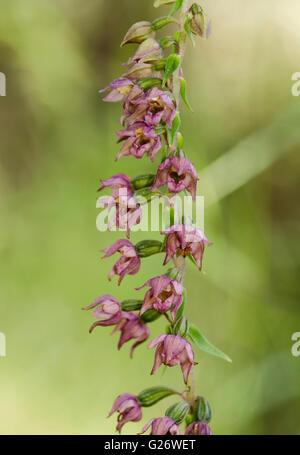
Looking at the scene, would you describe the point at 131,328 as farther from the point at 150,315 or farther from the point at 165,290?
the point at 165,290

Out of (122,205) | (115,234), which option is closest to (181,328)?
(122,205)

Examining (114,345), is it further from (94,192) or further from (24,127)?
(24,127)

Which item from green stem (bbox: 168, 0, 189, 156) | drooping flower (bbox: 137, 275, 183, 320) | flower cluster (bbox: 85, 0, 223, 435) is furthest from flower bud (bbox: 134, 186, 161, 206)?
Result: drooping flower (bbox: 137, 275, 183, 320)

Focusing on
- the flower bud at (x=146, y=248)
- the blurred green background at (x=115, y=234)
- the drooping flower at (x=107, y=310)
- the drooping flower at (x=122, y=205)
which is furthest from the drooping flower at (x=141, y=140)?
the blurred green background at (x=115, y=234)

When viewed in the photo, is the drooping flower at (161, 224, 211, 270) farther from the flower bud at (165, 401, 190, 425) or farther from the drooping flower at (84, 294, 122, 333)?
the flower bud at (165, 401, 190, 425)

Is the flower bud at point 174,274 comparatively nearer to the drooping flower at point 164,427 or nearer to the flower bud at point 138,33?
the drooping flower at point 164,427
